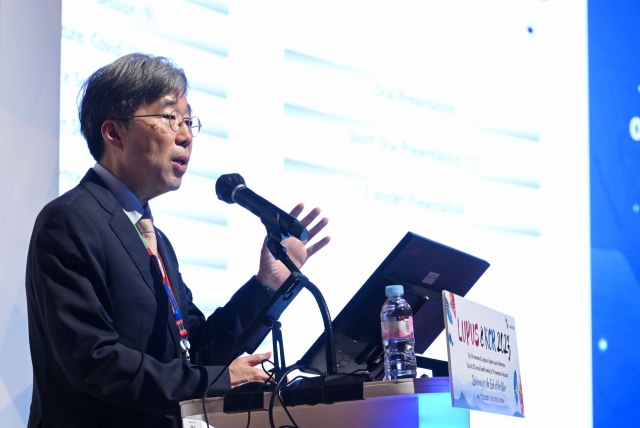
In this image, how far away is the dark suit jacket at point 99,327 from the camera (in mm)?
1623

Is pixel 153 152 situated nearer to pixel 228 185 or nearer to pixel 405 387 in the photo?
pixel 228 185

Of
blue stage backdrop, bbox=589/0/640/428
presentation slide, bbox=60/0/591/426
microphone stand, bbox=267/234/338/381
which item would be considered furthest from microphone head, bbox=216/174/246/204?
blue stage backdrop, bbox=589/0/640/428

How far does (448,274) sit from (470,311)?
368 mm

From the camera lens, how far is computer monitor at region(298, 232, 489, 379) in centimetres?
176

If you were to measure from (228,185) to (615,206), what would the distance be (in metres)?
2.83

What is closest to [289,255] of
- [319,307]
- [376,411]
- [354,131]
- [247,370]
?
[247,370]

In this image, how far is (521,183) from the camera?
147 inches

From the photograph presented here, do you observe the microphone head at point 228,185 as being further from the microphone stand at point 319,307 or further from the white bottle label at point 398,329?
the white bottle label at point 398,329

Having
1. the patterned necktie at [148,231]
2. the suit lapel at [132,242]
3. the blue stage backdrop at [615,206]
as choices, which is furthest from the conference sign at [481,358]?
the blue stage backdrop at [615,206]

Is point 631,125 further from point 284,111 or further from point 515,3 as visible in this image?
point 284,111

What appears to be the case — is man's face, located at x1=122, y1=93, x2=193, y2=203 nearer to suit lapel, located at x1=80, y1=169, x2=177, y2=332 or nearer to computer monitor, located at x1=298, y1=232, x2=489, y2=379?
suit lapel, located at x1=80, y1=169, x2=177, y2=332

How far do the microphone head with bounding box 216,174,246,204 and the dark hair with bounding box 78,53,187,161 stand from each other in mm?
426

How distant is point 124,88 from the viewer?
2.03 metres

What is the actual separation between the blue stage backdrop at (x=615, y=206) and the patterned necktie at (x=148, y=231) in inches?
97.5
